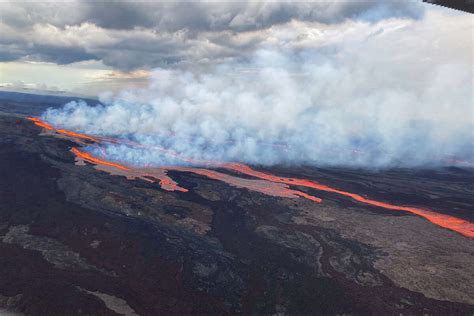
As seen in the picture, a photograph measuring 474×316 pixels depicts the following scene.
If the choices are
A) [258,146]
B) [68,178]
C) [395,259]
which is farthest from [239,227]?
[258,146]

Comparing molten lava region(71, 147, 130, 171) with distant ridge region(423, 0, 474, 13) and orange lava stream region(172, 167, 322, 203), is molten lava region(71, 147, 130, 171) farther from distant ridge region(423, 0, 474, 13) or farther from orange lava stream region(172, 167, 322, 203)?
distant ridge region(423, 0, 474, 13)

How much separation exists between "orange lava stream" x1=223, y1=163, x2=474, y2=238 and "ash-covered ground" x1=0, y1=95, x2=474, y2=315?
1.99 meters

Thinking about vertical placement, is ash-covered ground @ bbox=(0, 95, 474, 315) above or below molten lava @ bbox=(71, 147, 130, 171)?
below

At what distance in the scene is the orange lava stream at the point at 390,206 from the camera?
43897 mm

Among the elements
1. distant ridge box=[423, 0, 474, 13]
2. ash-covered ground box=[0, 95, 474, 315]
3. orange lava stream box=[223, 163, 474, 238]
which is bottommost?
ash-covered ground box=[0, 95, 474, 315]

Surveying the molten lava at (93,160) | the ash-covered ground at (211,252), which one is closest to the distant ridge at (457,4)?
the ash-covered ground at (211,252)

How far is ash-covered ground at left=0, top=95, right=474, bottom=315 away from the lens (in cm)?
2453

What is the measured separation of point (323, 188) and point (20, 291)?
149 feet

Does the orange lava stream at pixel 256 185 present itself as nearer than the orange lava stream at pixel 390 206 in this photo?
No

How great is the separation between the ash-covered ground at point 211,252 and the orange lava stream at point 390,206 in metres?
1.99

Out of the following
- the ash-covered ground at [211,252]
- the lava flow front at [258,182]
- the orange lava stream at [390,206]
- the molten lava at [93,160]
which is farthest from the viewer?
the molten lava at [93,160]

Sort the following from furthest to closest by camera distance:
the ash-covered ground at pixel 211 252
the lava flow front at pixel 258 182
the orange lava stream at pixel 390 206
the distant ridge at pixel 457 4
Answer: the lava flow front at pixel 258 182 → the orange lava stream at pixel 390 206 → the distant ridge at pixel 457 4 → the ash-covered ground at pixel 211 252

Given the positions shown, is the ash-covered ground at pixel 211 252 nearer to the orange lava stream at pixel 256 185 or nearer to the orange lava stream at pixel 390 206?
the orange lava stream at pixel 390 206

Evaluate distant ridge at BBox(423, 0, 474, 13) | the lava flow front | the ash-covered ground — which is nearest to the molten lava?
the lava flow front
